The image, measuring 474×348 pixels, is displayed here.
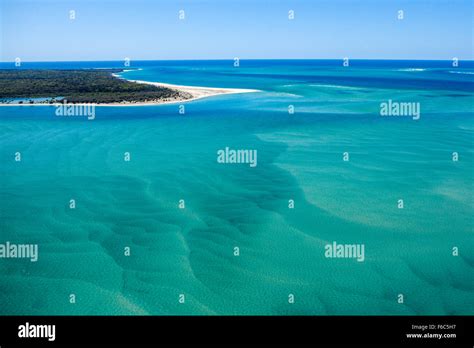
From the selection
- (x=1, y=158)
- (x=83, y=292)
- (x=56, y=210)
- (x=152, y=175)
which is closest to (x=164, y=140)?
(x=152, y=175)

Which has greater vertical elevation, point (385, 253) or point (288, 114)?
point (288, 114)

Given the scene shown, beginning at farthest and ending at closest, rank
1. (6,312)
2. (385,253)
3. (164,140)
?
(164,140)
(385,253)
(6,312)

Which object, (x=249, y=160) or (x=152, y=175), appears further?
(x=249, y=160)
